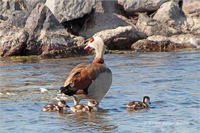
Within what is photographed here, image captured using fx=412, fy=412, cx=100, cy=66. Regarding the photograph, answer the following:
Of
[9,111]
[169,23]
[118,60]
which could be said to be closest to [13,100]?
[9,111]

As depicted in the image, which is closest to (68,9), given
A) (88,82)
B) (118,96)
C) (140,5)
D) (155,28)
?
(140,5)

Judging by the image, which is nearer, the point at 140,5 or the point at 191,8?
the point at 140,5

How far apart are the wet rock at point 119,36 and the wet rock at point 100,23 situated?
3.79ft

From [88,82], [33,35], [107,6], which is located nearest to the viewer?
[88,82]

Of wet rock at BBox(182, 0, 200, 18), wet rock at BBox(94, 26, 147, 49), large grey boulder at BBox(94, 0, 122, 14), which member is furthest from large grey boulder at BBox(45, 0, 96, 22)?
wet rock at BBox(182, 0, 200, 18)

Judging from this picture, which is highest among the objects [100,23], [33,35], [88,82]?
[100,23]

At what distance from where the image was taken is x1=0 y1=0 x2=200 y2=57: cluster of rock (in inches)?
736

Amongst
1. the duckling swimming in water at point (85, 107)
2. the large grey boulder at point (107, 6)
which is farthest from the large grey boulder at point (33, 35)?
the duckling swimming in water at point (85, 107)

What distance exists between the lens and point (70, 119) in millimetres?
7070

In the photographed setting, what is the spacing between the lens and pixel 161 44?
814 inches

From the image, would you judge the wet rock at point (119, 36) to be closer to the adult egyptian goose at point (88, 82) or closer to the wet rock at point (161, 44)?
the wet rock at point (161, 44)

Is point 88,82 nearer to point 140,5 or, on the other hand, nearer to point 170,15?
point 170,15

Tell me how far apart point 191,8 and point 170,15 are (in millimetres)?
1803

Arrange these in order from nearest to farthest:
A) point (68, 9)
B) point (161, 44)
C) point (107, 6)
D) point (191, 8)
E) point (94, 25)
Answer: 1. point (161, 44)
2. point (68, 9)
3. point (94, 25)
4. point (191, 8)
5. point (107, 6)
